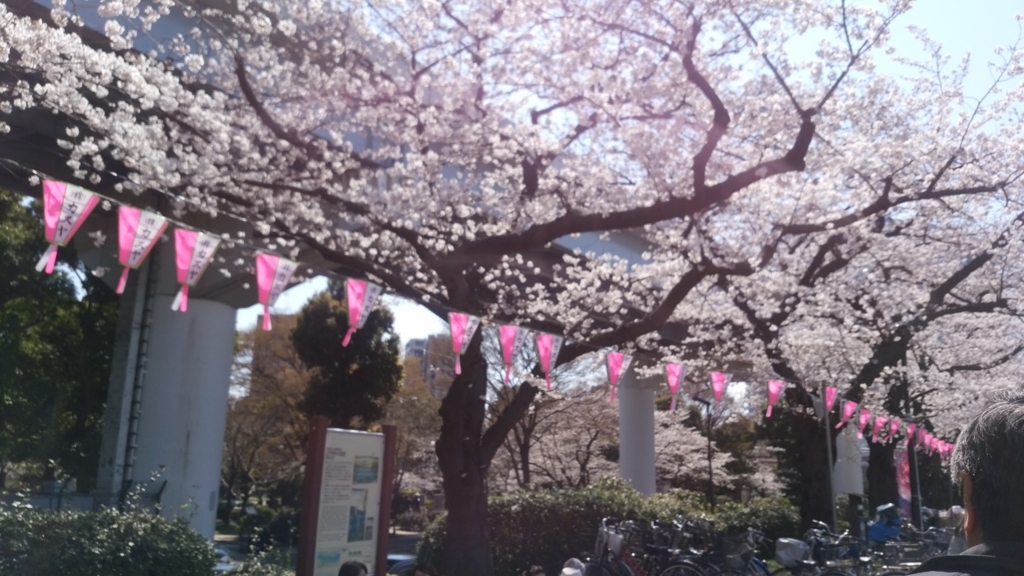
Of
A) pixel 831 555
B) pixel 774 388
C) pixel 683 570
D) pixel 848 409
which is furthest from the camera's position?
pixel 848 409

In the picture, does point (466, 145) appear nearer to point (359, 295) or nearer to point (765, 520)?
point (359, 295)

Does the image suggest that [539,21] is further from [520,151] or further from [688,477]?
[688,477]

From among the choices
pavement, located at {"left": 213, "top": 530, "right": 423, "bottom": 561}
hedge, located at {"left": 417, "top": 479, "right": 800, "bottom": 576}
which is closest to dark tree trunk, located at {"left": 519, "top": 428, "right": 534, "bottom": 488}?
pavement, located at {"left": 213, "top": 530, "right": 423, "bottom": 561}

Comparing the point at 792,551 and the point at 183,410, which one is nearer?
the point at 792,551

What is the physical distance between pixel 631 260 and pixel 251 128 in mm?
10095

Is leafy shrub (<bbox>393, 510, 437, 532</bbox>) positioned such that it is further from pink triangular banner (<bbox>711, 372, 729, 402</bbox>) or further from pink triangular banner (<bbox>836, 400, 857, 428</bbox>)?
pink triangular banner (<bbox>711, 372, 729, 402</bbox>)

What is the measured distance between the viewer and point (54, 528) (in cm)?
732

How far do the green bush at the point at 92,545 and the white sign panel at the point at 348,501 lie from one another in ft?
3.94

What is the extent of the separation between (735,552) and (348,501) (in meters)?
5.44

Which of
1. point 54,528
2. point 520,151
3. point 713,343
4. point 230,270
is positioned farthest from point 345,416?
point 54,528

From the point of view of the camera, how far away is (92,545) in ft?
23.8

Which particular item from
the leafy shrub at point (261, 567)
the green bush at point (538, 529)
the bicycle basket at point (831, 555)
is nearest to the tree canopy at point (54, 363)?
the green bush at point (538, 529)

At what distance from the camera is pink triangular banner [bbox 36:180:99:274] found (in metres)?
7.18

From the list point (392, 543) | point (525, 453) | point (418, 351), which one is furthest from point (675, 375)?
point (418, 351)
